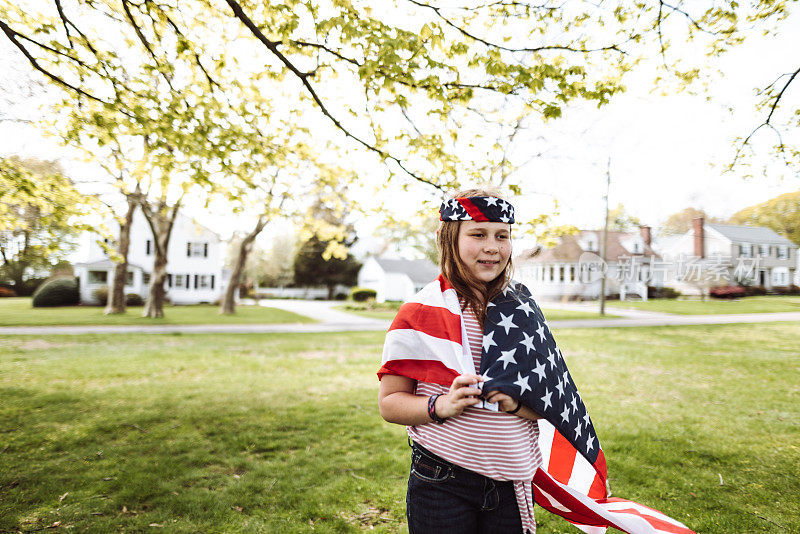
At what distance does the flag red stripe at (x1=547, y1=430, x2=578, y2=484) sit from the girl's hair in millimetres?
795

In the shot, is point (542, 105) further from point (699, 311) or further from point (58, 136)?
point (699, 311)

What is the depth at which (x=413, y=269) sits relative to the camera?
50.6m

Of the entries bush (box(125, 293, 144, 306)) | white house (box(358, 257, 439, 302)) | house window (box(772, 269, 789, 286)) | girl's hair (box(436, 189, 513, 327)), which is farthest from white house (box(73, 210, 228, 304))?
house window (box(772, 269, 789, 286))

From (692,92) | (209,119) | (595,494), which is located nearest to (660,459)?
(595,494)

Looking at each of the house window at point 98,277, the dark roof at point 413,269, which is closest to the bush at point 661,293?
the dark roof at point 413,269

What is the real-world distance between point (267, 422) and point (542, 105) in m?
5.50

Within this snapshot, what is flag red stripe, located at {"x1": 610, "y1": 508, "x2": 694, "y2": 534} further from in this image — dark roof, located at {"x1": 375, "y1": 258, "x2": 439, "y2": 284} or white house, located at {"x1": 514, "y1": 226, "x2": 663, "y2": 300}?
dark roof, located at {"x1": 375, "y1": 258, "x2": 439, "y2": 284}

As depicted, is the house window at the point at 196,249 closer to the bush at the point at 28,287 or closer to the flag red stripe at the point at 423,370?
the bush at the point at 28,287

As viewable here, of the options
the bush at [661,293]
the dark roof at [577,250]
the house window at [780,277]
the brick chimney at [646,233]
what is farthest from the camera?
the brick chimney at [646,233]

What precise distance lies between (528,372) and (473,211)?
0.70 meters

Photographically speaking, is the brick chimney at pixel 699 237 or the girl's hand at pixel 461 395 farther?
the brick chimney at pixel 699 237

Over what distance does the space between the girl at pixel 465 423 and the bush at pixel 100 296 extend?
122 ft

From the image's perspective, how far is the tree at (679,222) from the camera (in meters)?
45.7

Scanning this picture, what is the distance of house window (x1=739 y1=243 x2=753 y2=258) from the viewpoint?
39594 millimetres
